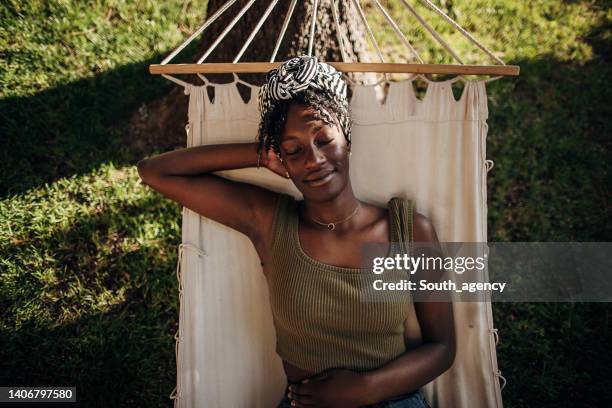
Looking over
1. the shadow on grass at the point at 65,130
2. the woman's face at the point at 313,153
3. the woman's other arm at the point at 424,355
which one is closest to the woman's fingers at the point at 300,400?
the woman's other arm at the point at 424,355

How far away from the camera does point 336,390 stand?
5.92 feet

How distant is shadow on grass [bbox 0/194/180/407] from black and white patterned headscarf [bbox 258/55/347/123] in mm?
1421

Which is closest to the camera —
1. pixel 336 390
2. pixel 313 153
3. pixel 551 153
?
pixel 313 153

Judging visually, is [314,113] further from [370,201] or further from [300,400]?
[300,400]

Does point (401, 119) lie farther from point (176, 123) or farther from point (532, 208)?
point (176, 123)

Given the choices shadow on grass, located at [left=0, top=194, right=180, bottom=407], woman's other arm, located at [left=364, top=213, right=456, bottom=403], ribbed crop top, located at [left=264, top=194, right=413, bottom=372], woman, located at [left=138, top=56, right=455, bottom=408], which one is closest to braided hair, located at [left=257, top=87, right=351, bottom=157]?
woman, located at [left=138, top=56, right=455, bottom=408]

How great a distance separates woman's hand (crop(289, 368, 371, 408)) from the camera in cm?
180

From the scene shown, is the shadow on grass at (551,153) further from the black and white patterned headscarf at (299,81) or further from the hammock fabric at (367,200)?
the black and white patterned headscarf at (299,81)

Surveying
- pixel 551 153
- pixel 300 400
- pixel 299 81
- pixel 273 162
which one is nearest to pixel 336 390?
pixel 300 400

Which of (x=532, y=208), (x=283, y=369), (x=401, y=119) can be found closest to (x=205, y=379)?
(x=283, y=369)

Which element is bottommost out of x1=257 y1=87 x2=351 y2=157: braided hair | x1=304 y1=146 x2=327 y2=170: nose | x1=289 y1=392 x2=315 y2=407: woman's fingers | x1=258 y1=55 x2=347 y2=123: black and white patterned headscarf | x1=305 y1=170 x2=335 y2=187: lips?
x1=289 y1=392 x2=315 y2=407: woman's fingers

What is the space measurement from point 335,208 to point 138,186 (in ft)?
5.34

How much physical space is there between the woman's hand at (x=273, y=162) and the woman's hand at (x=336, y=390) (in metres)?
0.79

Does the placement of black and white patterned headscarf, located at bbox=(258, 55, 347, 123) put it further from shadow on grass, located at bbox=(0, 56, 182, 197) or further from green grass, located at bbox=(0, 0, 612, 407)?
shadow on grass, located at bbox=(0, 56, 182, 197)
